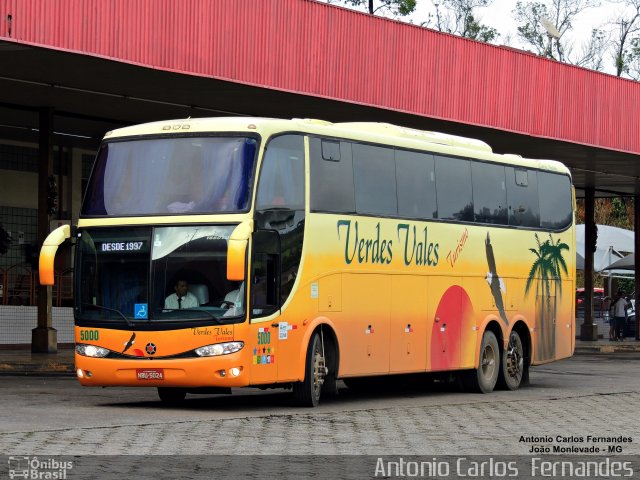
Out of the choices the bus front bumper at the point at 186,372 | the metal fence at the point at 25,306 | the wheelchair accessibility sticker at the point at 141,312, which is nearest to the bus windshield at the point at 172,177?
the wheelchair accessibility sticker at the point at 141,312

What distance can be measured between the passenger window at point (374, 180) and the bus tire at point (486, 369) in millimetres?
3502

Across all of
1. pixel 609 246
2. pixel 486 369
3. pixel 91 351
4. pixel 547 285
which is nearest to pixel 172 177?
pixel 91 351

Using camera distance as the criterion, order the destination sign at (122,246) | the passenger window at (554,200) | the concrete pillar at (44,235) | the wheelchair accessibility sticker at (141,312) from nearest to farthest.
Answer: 1. the wheelchair accessibility sticker at (141,312)
2. the destination sign at (122,246)
3. the passenger window at (554,200)
4. the concrete pillar at (44,235)

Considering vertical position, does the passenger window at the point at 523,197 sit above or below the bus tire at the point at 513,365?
above

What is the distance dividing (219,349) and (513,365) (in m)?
7.89

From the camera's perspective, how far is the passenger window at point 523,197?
23.4 metres

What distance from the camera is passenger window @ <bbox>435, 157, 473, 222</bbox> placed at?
2144 centimetres

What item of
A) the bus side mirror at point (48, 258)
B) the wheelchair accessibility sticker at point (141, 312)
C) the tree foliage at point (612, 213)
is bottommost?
the wheelchair accessibility sticker at point (141, 312)

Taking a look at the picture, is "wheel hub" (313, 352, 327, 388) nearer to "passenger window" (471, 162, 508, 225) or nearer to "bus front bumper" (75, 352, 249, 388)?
"bus front bumper" (75, 352, 249, 388)

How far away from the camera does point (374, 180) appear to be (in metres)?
19.8

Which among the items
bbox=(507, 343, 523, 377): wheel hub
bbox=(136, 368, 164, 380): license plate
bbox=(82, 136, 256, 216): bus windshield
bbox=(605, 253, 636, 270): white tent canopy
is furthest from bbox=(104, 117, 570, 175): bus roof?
bbox=(605, 253, 636, 270): white tent canopy

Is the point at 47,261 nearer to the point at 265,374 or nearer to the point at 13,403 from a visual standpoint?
the point at 13,403

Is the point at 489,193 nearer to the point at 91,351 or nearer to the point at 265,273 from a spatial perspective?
the point at 265,273

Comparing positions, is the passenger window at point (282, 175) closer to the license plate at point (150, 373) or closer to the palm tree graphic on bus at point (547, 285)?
the license plate at point (150, 373)
